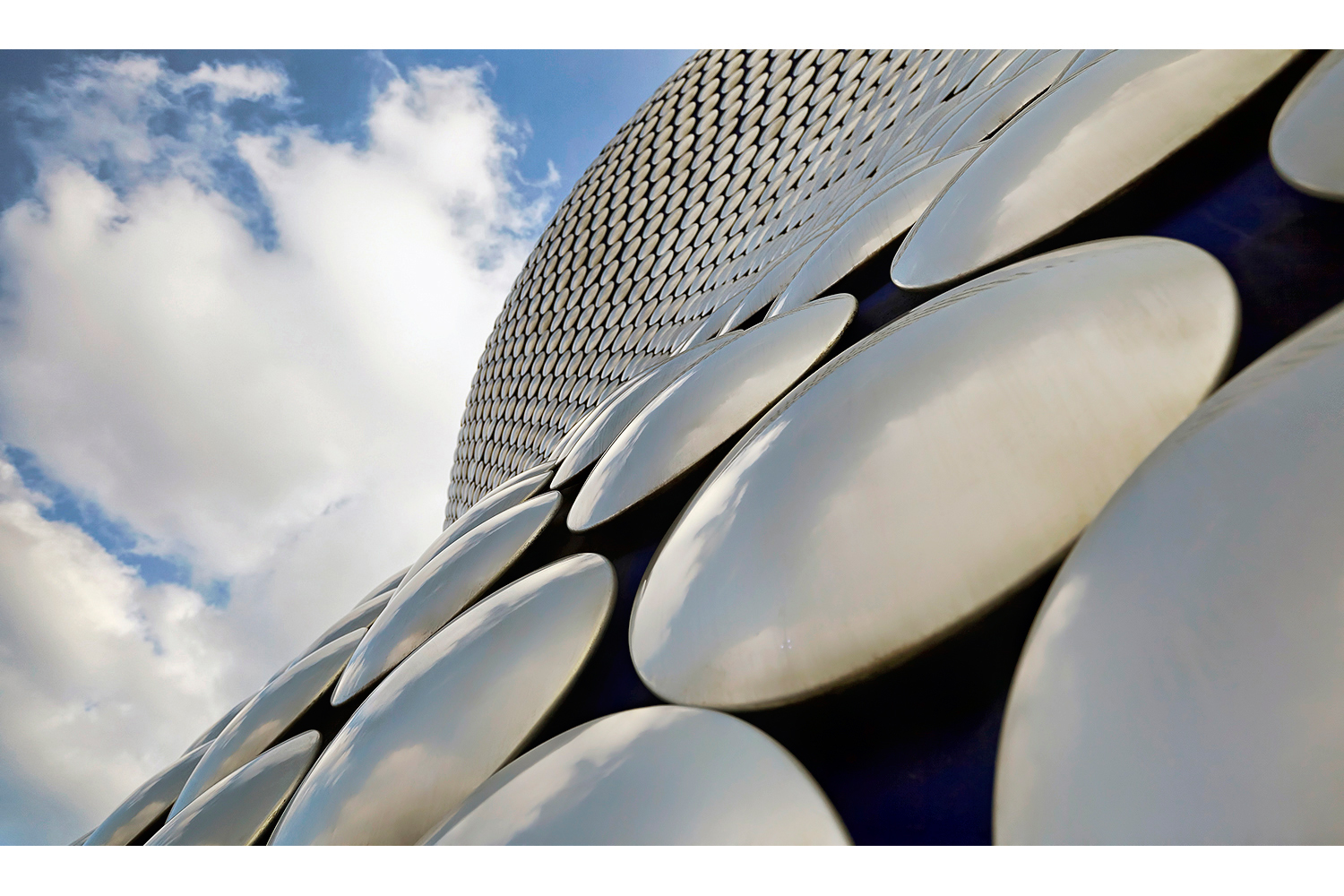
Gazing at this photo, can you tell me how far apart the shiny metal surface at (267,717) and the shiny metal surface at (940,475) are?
3.27ft

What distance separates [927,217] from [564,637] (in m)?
0.80

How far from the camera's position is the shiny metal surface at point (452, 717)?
0.79m

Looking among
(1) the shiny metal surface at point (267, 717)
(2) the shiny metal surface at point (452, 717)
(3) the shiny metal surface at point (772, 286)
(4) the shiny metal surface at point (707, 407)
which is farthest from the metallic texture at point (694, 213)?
(1) the shiny metal surface at point (267, 717)

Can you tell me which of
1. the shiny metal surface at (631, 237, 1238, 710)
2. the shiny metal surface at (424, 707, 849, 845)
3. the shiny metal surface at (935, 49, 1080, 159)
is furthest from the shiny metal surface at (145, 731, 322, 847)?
the shiny metal surface at (935, 49, 1080, 159)

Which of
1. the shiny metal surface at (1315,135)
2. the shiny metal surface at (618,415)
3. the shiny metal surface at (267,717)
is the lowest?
the shiny metal surface at (1315,135)

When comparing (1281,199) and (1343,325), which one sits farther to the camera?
(1281,199)

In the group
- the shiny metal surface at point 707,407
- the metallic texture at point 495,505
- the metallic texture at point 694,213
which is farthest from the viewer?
the metallic texture at point 694,213

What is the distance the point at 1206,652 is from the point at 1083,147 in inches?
30.0

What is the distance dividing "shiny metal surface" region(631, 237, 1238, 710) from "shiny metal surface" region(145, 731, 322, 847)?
71 centimetres

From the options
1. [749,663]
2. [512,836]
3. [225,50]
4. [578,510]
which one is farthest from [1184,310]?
[225,50]

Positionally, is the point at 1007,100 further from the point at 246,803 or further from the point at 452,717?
the point at 246,803

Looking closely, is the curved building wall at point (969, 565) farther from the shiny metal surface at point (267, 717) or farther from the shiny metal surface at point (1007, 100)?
the shiny metal surface at point (1007, 100)

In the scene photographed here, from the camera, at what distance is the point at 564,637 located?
87 centimetres
